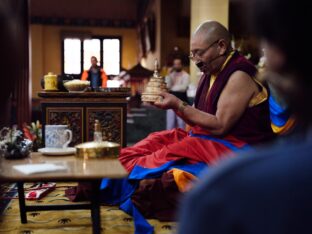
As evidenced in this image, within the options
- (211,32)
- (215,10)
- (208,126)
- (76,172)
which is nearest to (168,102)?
(208,126)

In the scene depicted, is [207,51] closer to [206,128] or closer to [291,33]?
[206,128]

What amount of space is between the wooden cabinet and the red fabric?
46 cm

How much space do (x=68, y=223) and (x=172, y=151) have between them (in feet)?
2.80

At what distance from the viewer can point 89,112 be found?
405 cm

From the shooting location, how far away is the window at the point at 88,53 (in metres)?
16.4

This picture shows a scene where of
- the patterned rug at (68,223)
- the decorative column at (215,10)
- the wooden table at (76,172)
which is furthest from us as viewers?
the decorative column at (215,10)

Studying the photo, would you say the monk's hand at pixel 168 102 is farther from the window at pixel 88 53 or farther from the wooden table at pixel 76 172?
the window at pixel 88 53

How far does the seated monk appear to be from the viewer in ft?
9.94

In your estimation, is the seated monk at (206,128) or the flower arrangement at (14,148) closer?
the flower arrangement at (14,148)

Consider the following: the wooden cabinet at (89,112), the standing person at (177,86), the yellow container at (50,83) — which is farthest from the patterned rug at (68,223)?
the standing person at (177,86)

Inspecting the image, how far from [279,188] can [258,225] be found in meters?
0.04

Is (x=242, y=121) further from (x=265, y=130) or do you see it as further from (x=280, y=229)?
(x=280, y=229)

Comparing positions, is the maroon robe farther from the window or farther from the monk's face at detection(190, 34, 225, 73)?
the window

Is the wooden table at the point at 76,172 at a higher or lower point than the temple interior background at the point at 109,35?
lower
